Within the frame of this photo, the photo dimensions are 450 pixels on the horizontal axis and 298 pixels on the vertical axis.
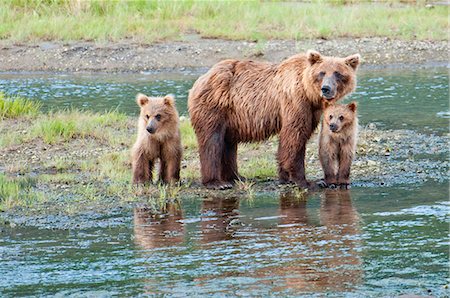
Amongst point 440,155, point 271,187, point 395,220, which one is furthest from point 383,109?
point 395,220

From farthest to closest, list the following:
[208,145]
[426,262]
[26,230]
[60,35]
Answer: [60,35] < [208,145] < [26,230] < [426,262]

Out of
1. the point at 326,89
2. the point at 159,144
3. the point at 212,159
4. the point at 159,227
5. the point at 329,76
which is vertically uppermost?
the point at 329,76

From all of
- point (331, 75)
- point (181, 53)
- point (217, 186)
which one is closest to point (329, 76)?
point (331, 75)

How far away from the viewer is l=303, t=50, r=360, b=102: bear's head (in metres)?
9.38

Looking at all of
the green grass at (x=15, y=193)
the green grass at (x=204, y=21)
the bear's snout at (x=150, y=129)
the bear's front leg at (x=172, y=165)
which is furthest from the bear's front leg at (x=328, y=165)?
the green grass at (x=204, y=21)

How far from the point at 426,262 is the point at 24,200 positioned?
12.4 feet

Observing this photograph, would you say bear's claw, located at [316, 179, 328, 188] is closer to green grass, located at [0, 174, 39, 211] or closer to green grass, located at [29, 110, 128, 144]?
green grass, located at [0, 174, 39, 211]

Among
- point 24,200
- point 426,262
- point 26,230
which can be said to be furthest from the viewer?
Result: point 24,200

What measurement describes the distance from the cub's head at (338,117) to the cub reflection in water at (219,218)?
1096 mm

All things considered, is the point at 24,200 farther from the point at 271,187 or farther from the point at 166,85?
the point at 166,85

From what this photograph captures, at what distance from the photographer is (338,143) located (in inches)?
382

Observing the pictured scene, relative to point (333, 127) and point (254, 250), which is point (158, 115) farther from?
point (254, 250)

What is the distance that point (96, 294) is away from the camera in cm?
662

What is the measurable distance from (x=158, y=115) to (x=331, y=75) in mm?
1651
